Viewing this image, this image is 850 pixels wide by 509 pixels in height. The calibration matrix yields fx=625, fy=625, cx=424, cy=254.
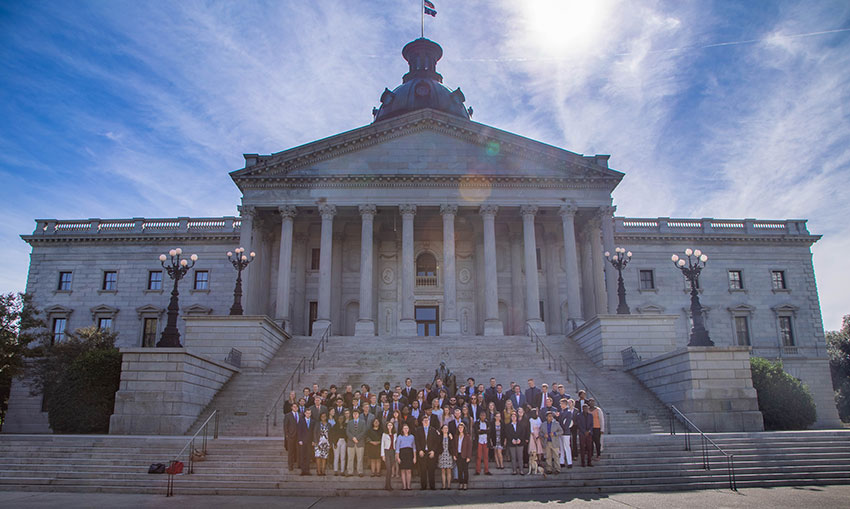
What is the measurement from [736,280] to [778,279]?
3559mm

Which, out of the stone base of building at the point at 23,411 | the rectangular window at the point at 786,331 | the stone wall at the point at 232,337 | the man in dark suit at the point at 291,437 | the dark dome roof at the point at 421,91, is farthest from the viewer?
the dark dome roof at the point at 421,91

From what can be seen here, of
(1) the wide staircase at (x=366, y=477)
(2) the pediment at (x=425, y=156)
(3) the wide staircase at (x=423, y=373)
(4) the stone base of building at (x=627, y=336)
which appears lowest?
(1) the wide staircase at (x=366, y=477)

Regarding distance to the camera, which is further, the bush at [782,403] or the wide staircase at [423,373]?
the bush at [782,403]

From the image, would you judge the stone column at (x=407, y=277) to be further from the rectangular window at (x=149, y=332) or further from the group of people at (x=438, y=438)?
the rectangular window at (x=149, y=332)

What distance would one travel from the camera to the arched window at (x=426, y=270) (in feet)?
144

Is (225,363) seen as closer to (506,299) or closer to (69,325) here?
(506,299)

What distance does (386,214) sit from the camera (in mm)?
42438

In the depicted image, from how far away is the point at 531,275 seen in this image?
3834 centimetres

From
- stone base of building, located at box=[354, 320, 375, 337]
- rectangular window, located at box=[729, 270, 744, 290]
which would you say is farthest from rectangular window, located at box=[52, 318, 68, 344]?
rectangular window, located at box=[729, 270, 744, 290]

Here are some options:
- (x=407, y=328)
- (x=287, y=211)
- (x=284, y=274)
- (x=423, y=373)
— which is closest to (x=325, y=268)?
(x=284, y=274)

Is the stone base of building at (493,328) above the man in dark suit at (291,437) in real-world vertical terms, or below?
above

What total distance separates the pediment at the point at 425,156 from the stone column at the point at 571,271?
2.43 metres

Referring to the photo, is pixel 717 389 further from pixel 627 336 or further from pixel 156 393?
pixel 156 393

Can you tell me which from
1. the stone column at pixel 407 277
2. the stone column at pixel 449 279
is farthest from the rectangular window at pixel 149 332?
the stone column at pixel 449 279
